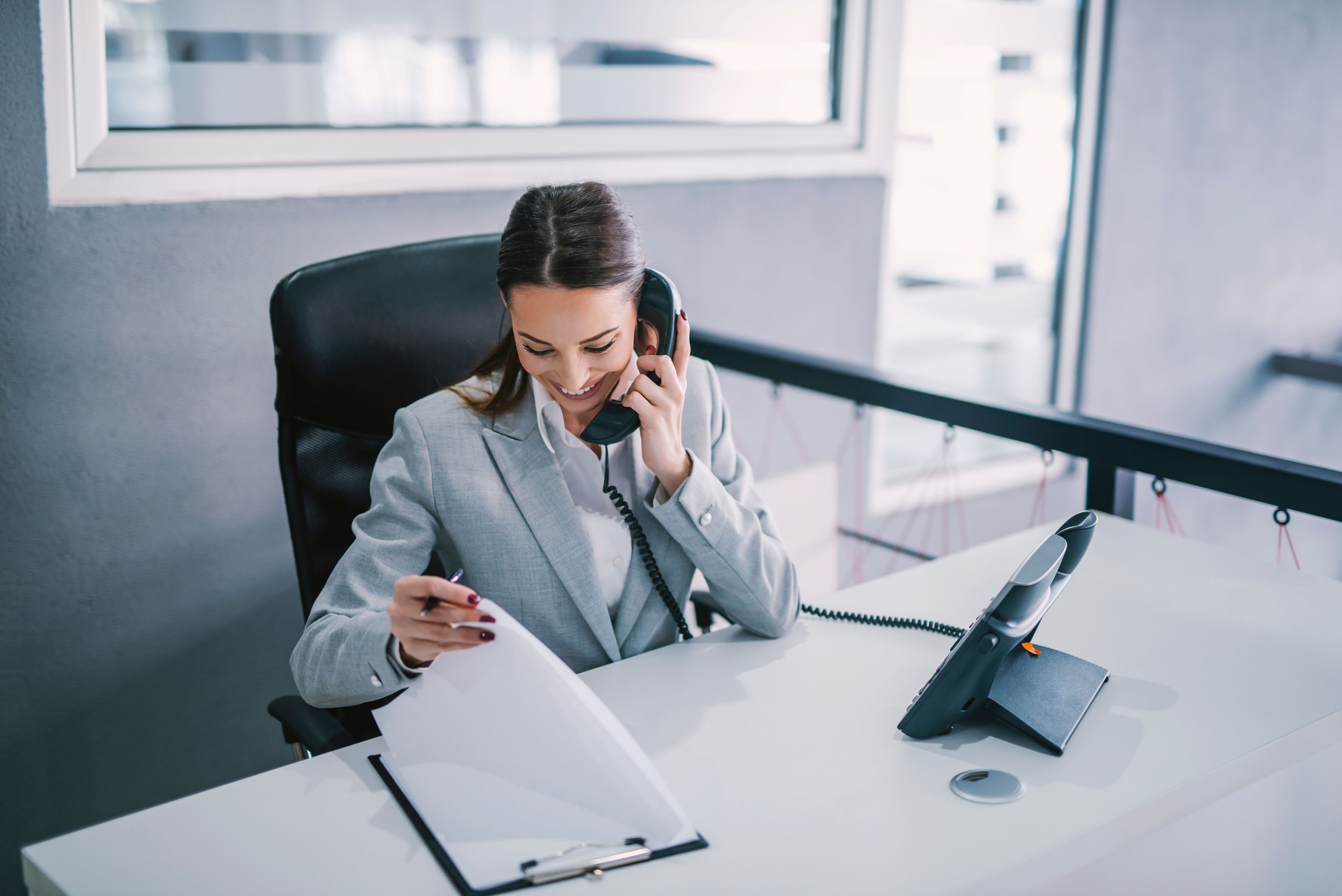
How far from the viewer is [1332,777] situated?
1.21 metres

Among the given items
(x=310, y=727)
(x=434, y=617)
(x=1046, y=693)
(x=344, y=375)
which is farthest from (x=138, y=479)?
(x=1046, y=693)

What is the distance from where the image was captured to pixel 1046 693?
42.7 inches

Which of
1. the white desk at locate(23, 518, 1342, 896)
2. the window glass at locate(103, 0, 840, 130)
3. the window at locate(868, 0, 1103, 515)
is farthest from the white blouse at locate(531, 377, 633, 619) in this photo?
the window at locate(868, 0, 1103, 515)

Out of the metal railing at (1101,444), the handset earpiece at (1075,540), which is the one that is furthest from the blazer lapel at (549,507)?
the metal railing at (1101,444)

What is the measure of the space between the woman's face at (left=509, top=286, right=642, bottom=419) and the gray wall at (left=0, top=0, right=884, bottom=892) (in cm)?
90

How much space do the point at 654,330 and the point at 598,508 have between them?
0.70 feet

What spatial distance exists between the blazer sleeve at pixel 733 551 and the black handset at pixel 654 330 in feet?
0.28

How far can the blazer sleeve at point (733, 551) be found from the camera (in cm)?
121

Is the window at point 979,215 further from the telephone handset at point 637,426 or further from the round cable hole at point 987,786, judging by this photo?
the round cable hole at point 987,786

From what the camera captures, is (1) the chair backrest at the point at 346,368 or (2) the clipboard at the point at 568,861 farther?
(1) the chair backrest at the point at 346,368

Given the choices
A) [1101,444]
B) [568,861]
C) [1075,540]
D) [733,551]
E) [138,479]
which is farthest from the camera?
[138,479]

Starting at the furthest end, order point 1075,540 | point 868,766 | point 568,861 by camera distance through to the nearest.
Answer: point 1075,540 → point 868,766 → point 568,861

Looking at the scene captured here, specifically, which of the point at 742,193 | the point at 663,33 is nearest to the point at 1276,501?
the point at 742,193

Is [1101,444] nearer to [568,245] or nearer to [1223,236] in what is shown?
[568,245]
